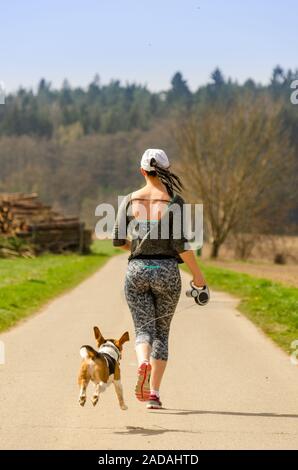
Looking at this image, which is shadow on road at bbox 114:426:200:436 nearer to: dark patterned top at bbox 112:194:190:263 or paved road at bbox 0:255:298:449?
paved road at bbox 0:255:298:449

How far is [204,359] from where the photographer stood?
36.5 ft

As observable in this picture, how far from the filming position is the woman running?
7.72m

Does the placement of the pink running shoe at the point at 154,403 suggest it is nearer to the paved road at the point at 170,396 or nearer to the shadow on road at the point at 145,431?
the paved road at the point at 170,396

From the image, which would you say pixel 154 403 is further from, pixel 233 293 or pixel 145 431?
pixel 233 293

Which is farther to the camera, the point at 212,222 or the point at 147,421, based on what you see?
the point at 212,222

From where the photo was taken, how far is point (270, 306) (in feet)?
58.1

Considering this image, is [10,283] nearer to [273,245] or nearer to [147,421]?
[147,421]

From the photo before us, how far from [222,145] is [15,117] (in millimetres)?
136721

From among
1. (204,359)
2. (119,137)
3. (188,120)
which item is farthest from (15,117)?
(204,359)

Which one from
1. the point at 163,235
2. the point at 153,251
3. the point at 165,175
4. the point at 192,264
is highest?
the point at 165,175

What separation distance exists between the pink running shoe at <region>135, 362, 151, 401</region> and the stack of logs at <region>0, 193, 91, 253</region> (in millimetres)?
37448

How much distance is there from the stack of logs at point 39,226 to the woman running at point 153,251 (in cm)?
3711

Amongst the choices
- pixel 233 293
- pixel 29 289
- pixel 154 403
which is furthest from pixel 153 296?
pixel 233 293

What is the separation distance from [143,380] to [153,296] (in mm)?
742
